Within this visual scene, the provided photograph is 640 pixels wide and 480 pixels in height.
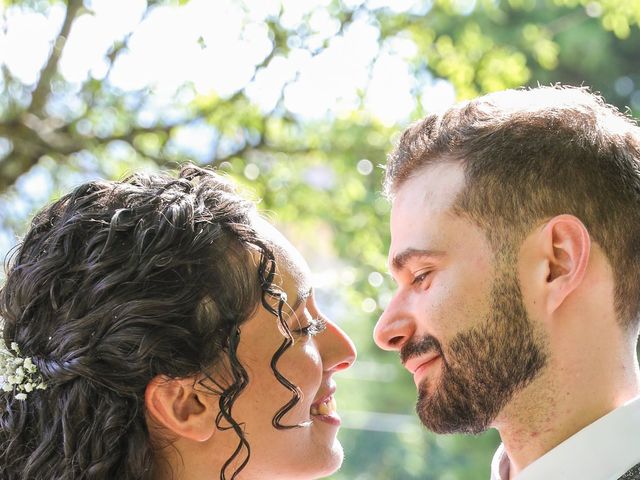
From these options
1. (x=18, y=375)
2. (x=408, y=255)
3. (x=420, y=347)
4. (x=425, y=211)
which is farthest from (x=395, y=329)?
(x=18, y=375)

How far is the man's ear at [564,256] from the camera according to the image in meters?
2.00

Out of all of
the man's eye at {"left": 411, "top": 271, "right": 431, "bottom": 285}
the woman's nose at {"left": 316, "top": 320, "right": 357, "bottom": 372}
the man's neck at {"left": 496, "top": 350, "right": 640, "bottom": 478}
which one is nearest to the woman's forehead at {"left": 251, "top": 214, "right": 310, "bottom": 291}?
the woman's nose at {"left": 316, "top": 320, "right": 357, "bottom": 372}

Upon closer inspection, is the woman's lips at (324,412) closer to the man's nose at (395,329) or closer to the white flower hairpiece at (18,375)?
the man's nose at (395,329)

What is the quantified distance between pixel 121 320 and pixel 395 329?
0.63 metres

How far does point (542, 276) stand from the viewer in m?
2.03

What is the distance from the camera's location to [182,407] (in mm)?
1974

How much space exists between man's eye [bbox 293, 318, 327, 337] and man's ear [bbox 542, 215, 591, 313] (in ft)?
1.65

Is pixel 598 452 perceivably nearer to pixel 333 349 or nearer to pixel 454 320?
pixel 454 320

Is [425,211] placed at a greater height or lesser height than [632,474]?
greater

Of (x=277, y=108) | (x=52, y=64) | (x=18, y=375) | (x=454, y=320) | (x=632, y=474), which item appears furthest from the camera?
(x=277, y=108)

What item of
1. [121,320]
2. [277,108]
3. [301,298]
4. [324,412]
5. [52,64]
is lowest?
[277,108]

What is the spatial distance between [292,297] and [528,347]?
53cm

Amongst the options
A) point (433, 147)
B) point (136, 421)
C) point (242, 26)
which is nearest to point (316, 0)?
point (242, 26)

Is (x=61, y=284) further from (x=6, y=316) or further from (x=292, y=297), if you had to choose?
(x=292, y=297)
